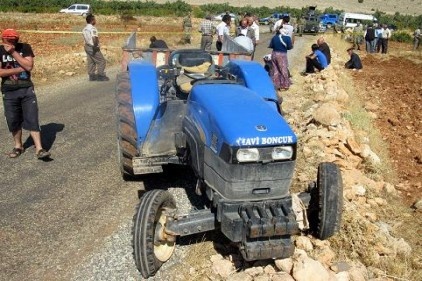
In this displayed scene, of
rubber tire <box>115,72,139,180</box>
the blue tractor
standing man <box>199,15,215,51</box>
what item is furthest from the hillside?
the blue tractor

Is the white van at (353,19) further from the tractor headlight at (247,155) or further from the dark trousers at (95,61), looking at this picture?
the tractor headlight at (247,155)

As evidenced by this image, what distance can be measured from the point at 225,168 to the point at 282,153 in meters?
0.48

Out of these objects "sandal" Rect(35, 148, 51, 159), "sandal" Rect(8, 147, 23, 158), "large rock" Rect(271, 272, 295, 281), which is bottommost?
"sandal" Rect(8, 147, 23, 158)

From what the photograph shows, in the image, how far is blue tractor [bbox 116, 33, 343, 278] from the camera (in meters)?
3.67

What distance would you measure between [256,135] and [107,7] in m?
54.0

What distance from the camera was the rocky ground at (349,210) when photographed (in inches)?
158

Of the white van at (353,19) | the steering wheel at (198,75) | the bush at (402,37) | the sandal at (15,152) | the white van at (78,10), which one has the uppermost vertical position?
the steering wheel at (198,75)

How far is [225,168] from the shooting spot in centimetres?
376

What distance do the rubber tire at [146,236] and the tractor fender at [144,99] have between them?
1.26 m

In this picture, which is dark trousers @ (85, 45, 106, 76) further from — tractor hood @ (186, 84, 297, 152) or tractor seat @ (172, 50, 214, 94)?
tractor hood @ (186, 84, 297, 152)

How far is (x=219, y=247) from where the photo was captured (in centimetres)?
439

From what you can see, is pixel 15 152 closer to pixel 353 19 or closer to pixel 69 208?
pixel 69 208

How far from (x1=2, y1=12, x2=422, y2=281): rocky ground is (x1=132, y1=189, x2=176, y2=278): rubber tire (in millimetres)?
190

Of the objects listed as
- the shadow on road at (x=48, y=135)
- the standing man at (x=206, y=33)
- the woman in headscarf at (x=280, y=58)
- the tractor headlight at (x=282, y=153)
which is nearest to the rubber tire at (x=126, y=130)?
the tractor headlight at (x=282, y=153)
